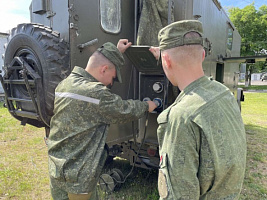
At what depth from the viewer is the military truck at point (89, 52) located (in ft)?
7.39

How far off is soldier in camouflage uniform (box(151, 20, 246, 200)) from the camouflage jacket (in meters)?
0.83

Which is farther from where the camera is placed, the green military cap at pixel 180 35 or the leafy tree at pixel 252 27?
the leafy tree at pixel 252 27

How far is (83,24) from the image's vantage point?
7.81ft

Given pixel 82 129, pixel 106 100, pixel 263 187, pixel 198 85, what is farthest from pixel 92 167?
pixel 263 187

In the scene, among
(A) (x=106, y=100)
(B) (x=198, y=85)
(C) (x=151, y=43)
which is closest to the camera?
(B) (x=198, y=85)

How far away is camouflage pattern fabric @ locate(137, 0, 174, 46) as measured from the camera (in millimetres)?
2645

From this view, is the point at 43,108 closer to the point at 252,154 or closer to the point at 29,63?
the point at 29,63

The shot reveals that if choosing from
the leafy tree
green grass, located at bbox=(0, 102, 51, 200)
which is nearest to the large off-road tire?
→ green grass, located at bbox=(0, 102, 51, 200)

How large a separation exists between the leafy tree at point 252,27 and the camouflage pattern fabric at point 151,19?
24913 mm

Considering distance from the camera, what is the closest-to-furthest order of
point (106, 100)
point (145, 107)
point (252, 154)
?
point (106, 100), point (145, 107), point (252, 154)

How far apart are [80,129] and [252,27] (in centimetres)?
2719

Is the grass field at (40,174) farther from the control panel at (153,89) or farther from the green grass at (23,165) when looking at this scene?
the control panel at (153,89)

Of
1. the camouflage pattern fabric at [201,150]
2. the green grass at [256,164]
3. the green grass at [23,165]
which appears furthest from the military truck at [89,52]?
the green grass at [256,164]

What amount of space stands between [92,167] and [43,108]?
2.67ft
